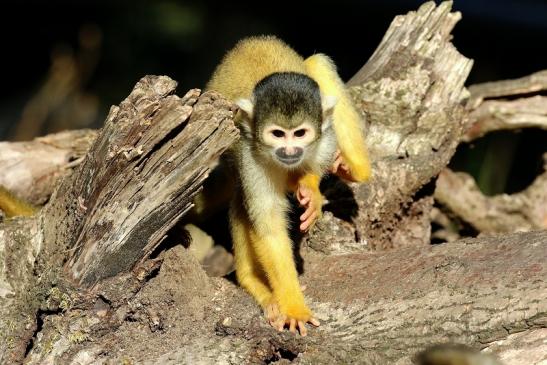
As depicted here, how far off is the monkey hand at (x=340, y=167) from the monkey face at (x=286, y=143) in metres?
0.51

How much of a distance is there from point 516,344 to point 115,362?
A: 5.17 ft

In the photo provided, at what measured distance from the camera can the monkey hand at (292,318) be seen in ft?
11.4

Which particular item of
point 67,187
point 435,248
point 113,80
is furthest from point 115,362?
point 113,80

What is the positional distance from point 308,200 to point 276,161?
0.27 m

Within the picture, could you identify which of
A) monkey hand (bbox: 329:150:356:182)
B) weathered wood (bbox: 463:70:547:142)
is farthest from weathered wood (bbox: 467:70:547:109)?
monkey hand (bbox: 329:150:356:182)

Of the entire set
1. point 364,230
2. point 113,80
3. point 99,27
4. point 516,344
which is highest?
point 99,27

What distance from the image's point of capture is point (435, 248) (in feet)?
12.3

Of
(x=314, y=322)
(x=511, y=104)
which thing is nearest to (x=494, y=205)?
(x=511, y=104)

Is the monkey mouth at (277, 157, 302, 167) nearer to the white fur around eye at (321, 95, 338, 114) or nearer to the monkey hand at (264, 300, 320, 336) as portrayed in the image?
the white fur around eye at (321, 95, 338, 114)

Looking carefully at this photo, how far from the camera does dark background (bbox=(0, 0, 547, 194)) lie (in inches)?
302

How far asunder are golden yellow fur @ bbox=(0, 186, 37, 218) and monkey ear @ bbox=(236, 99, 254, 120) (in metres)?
1.21

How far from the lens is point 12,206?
4055mm

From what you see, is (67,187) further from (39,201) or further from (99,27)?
(99,27)

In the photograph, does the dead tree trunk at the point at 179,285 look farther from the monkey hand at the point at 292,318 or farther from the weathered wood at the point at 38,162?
the weathered wood at the point at 38,162
